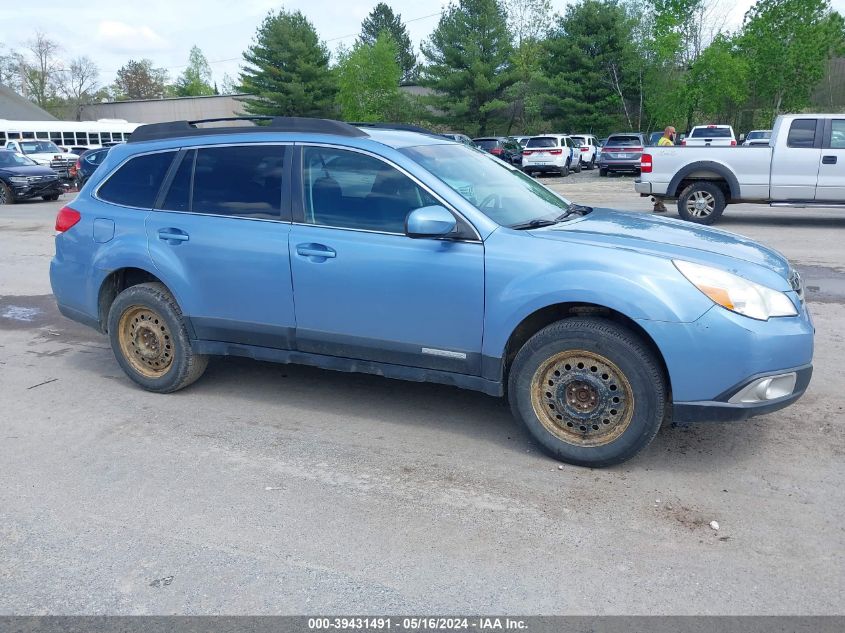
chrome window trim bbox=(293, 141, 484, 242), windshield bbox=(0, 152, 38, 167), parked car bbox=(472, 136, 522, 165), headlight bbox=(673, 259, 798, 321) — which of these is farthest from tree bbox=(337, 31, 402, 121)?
headlight bbox=(673, 259, 798, 321)

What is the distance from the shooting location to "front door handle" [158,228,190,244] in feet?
17.1

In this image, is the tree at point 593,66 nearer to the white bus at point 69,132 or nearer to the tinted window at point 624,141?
the tinted window at point 624,141

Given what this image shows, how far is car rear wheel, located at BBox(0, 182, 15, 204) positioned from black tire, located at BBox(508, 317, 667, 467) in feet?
74.3

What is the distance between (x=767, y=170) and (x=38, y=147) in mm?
29231

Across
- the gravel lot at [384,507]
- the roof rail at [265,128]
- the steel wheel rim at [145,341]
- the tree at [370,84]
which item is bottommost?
the gravel lot at [384,507]

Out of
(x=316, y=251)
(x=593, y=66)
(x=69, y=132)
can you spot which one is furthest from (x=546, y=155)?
(x=316, y=251)

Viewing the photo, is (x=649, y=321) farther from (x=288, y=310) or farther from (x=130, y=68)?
(x=130, y=68)

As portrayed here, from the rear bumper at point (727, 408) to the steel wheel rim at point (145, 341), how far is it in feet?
11.3

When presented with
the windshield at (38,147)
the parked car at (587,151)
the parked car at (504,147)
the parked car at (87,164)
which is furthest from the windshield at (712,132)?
the windshield at (38,147)

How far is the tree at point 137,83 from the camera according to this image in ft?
336

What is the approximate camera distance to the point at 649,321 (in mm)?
3924

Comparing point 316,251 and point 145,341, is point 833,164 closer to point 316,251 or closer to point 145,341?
point 316,251

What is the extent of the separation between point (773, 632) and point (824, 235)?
11.4 metres

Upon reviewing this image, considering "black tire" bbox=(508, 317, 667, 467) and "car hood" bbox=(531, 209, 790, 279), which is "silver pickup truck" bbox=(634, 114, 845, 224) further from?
"black tire" bbox=(508, 317, 667, 467)
